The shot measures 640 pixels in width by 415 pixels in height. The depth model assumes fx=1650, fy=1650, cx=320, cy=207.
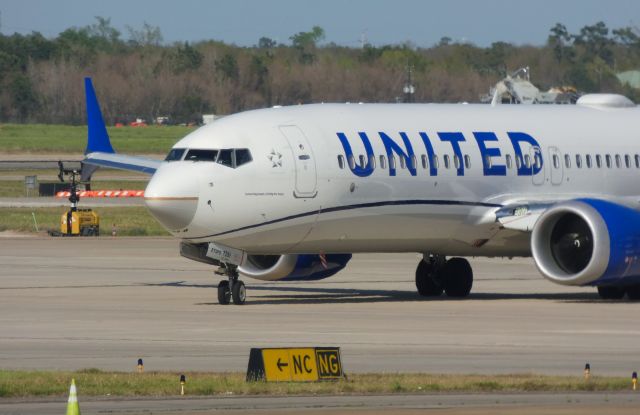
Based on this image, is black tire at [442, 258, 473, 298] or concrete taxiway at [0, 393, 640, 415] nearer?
concrete taxiway at [0, 393, 640, 415]

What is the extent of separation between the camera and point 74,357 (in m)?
23.9

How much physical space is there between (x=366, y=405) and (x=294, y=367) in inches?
80.7

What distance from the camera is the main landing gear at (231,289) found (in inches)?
1299

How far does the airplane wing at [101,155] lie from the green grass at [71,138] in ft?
215

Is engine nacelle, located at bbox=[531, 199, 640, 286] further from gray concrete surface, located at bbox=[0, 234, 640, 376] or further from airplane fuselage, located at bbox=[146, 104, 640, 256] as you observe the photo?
airplane fuselage, located at bbox=[146, 104, 640, 256]

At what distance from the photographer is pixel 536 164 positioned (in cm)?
3588

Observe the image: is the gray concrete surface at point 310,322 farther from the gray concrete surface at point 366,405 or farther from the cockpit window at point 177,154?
the cockpit window at point 177,154

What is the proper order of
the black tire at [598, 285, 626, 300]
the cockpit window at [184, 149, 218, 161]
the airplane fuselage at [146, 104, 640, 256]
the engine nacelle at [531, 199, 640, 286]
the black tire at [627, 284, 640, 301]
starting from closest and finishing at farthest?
the airplane fuselage at [146, 104, 640, 256] < the cockpit window at [184, 149, 218, 161] < the engine nacelle at [531, 199, 640, 286] < the black tire at [627, 284, 640, 301] < the black tire at [598, 285, 626, 300]

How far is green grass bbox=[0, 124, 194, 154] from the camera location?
115 m

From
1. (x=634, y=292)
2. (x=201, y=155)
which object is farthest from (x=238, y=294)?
(x=634, y=292)

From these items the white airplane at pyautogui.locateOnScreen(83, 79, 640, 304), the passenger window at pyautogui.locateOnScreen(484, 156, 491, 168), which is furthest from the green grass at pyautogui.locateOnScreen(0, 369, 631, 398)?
the passenger window at pyautogui.locateOnScreen(484, 156, 491, 168)

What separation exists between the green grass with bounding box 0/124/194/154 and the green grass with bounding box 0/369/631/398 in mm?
91744

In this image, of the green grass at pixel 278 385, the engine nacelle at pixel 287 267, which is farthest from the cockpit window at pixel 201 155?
the green grass at pixel 278 385

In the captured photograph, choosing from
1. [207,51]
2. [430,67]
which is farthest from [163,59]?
[430,67]
